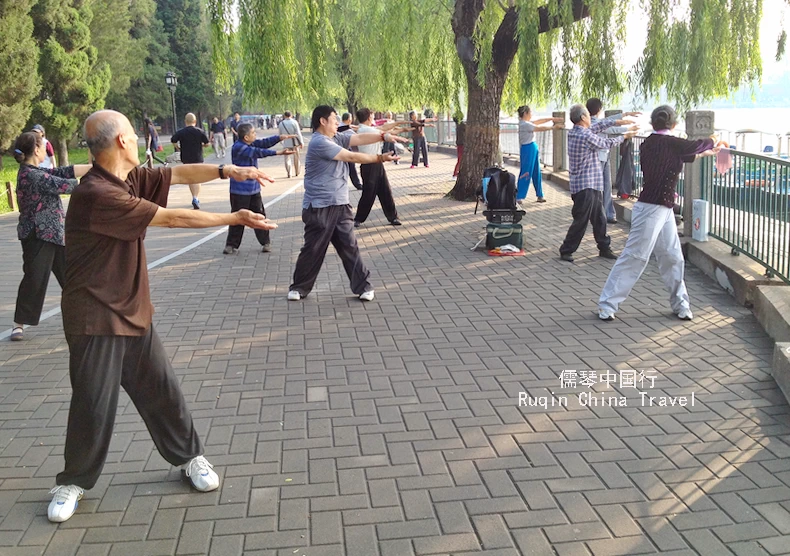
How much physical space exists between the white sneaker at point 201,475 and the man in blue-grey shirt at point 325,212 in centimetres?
397

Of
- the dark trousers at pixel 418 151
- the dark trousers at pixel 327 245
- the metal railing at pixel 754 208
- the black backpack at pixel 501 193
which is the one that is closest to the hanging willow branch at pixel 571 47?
the black backpack at pixel 501 193

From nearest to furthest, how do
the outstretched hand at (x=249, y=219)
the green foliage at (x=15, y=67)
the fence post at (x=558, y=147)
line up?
the outstretched hand at (x=249, y=219) < the fence post at (x=558, y=147) < the green foliage at (x=15, y=67)

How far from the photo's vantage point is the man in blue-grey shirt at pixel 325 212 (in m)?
7.77

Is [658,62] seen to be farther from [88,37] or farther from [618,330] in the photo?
[88,37]

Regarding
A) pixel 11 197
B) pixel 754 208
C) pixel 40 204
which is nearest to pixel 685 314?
pixel 754 208

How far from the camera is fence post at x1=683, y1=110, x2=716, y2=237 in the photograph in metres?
9.47

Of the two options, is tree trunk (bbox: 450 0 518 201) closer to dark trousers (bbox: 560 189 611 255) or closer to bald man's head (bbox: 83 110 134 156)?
dark trousers (bbox: 560 189 611 255)

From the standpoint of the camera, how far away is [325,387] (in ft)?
18.1

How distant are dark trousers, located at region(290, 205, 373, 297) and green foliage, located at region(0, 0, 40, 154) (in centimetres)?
1853

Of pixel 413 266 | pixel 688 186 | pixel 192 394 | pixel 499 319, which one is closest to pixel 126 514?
pixel 192 394

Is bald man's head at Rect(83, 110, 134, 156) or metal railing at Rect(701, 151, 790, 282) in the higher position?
bald man's head at Rect(83, 110, 134, 156)

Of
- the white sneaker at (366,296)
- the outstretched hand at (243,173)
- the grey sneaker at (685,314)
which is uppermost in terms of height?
the outstretched hand at (243,173)

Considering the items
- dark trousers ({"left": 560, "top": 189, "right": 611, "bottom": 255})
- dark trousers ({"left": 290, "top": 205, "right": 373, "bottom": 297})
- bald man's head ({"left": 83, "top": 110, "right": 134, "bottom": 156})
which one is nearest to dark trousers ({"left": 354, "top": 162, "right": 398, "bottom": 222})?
dark trousers ({"left": 560, "top": 189, "right": 611, "bottom": 255})

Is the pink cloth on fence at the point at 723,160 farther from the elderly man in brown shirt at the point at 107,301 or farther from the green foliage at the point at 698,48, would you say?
the elderly man in brown shirt at the point at 107,301
